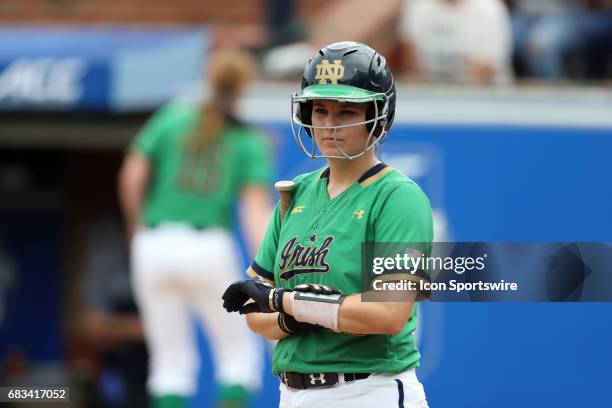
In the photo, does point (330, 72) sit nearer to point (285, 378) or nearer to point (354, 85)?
point (354, 85)

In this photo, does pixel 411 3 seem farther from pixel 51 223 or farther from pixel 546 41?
pixel 51 223

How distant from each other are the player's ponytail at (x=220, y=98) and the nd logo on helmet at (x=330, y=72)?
3648 mm

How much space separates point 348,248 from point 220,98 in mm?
3909

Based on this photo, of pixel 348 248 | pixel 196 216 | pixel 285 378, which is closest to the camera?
pixel 348 248

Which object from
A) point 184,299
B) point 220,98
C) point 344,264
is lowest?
point 344,264

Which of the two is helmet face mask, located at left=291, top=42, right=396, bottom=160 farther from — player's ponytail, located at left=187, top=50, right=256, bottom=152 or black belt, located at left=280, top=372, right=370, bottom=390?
player's ponytail, located at left=187, top=50, right=256, bottom=152

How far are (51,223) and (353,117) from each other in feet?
26.2

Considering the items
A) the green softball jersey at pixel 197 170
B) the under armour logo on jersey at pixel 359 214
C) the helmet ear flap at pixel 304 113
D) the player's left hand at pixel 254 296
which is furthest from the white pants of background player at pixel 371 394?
the green softball jersey at pixel 197 170

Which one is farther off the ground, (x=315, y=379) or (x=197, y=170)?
(x=197, y=170)

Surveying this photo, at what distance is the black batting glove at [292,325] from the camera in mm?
4090

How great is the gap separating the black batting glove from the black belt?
13 centimetres

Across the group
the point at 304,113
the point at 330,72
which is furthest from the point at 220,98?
the point at 330,72

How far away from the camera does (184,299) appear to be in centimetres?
788

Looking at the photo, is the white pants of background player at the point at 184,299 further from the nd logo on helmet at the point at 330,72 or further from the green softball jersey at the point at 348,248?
the nd logo on helmet at the point at 330,72
